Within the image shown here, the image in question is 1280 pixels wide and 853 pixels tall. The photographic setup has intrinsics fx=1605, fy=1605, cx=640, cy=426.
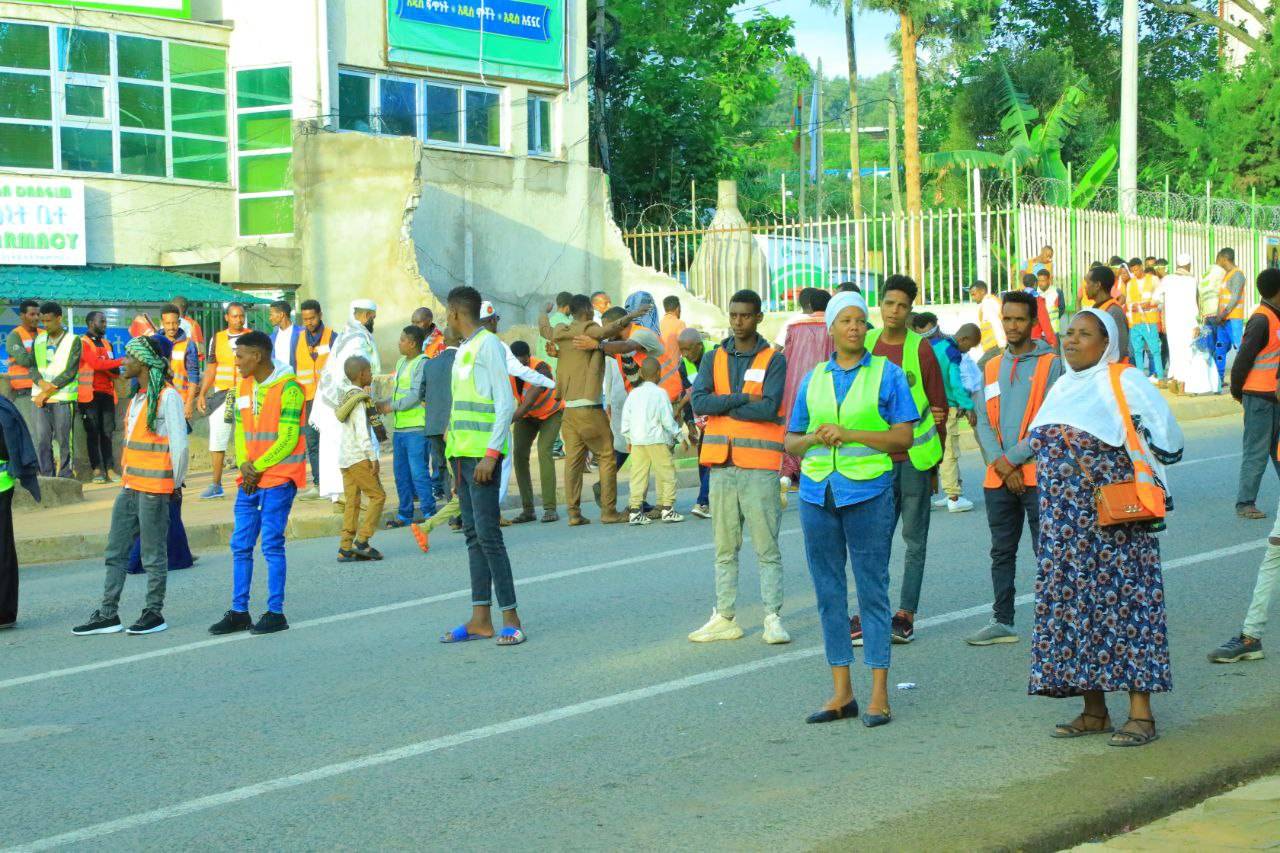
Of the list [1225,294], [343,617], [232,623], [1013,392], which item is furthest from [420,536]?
[1225,294]

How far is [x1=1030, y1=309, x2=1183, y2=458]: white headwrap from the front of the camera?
627cm

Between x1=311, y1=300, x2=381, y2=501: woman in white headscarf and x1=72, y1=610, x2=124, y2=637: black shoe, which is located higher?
x1=311, y1=300, x2=381, y2=501: woman in white headscarf

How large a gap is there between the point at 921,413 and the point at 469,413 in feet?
8.26

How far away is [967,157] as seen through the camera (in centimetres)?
4131

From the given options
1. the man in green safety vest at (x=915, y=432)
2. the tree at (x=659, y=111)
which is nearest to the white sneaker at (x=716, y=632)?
the man in green safety vest at (x=915, y=432)

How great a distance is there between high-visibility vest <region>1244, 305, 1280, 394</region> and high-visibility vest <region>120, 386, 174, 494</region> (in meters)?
7.08

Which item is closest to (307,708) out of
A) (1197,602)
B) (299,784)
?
(299,784)

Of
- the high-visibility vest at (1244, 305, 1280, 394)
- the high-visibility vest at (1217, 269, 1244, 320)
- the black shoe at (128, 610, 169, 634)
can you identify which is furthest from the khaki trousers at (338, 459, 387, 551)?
the high-visibility vest at (1217, 269, 1244, 320)

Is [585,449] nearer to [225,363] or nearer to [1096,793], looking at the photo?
[225,363]

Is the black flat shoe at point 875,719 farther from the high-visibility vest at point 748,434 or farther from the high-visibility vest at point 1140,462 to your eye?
the high-visibility vest at point 748,434

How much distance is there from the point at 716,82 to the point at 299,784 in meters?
37.5

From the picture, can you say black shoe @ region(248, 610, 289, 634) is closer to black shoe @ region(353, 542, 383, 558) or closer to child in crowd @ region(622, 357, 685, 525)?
black shoe @ region(353, 542, 383, 558)

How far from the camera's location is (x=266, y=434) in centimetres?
965

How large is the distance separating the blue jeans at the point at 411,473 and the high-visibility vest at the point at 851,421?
7396 millimetres
